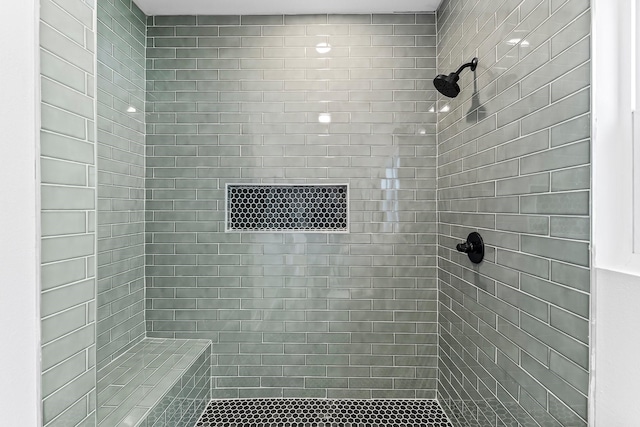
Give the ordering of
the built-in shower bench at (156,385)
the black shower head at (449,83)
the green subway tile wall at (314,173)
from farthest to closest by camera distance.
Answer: the green subway tile wall at (314,173) → the black shower head at (449,83) → the built-in shower bench at (156,385)

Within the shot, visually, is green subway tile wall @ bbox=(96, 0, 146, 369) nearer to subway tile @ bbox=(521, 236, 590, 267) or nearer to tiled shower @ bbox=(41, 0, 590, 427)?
tiled shower @ bbox=(41, 0, 590, 427)

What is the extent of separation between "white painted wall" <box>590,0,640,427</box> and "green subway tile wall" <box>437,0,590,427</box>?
0.03 m

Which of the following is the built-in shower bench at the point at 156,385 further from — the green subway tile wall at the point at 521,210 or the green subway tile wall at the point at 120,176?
the green subway tile wall at the point at 521,210

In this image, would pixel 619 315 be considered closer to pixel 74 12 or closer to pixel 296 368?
pixel 74 12

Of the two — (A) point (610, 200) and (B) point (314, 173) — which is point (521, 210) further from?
(B) point (314, 173)

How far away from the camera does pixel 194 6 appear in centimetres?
228

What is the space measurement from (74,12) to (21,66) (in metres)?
0.28

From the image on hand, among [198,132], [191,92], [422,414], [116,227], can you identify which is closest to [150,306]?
[116,227]

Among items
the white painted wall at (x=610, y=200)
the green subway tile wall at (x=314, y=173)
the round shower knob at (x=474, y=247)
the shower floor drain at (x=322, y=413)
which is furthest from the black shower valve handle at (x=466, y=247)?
the shower floor drain at (x=322, y=413)

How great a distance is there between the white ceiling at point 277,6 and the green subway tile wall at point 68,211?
132cm

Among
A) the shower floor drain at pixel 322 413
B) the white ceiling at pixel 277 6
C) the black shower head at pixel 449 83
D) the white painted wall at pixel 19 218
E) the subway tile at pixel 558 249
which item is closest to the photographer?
the white painted wall at pixel 19 218

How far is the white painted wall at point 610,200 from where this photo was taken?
92cm

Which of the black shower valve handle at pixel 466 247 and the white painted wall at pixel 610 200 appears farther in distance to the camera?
the black shower valve handle at pixel 466 247

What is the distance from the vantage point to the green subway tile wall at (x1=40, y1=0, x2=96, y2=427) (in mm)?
925
